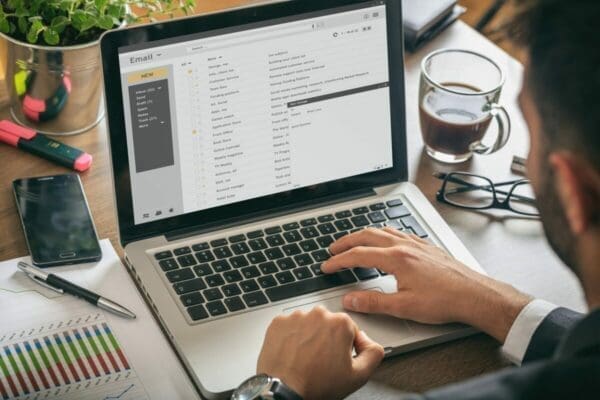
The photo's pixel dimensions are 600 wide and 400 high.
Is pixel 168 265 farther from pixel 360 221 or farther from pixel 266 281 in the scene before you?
pixel 360 221

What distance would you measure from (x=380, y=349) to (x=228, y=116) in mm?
378

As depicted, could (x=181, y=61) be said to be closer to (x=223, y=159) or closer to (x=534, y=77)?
(x=223, y=159)

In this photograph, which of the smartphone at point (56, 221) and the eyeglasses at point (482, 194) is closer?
the smartphone at point (56, 221)

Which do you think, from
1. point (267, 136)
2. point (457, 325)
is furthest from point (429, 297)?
point (267, 136)

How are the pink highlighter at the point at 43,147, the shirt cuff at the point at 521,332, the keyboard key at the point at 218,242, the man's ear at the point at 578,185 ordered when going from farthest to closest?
the pink highlighter at the point at 43,147
the keyboard key at the point at 218,242
the shirt cuff at the point at 521,332
the man's ear at the point at 578,185

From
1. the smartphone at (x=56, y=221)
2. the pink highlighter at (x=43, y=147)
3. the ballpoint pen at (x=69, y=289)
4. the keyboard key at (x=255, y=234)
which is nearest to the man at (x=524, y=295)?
the keyboard key at (x=255, y=234)

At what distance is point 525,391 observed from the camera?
0.78 m

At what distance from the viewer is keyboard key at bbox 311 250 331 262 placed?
136 cm

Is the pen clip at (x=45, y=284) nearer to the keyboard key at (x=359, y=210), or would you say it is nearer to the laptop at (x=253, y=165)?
the laptop at (x=253, y=165)

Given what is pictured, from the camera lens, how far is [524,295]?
130 cm

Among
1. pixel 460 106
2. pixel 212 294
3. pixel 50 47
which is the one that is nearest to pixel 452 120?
pixel 460 106

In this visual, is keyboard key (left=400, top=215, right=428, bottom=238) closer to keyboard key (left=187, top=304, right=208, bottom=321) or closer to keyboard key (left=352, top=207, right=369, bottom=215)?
keyboard key (left=352, top=207, right=369, bottom=215)

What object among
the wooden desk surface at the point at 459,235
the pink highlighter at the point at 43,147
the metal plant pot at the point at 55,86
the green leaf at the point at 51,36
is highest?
the green leaf at the point at 51,36

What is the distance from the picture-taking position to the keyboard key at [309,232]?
54.5 inches
